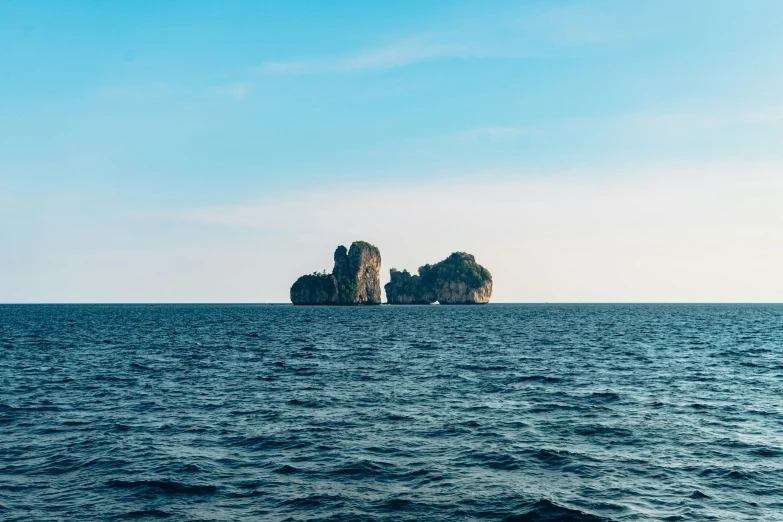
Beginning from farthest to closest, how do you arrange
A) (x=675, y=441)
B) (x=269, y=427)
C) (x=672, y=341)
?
(x=672, y=341) → (x=269, y=427) → (x=675, y=441)

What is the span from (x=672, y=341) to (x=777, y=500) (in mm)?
66538

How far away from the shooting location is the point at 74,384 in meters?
41.6

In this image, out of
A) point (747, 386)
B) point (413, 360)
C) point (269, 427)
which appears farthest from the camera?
point (413, 360)

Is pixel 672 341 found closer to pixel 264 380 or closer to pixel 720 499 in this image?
pixel 264 380

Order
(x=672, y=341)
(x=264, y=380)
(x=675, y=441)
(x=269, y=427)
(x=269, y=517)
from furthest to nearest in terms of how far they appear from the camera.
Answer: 1. (x=672, y=341)
2. (x=264, y=380)
3. (x=269, y=427)
4. (x=675, y=441)
5. (x=269, y=517)

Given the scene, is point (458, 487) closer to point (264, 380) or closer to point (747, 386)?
point (264, 380)

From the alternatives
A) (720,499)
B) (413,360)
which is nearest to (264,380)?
(413,360)

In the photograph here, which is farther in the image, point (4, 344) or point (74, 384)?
point (4, 344)

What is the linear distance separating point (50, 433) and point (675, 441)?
28678mm

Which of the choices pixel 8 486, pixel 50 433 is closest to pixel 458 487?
pixel 8 486

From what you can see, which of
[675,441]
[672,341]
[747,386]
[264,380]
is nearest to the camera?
[675,441]

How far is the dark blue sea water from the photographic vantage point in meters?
18.6

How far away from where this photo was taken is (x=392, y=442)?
83.9 feet

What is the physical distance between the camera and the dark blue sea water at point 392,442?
1859cm
